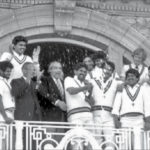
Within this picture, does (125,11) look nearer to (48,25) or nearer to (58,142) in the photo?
(48,25)

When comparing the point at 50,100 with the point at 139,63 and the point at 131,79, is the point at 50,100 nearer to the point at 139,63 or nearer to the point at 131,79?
the point at 131,79

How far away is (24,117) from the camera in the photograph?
15.5m

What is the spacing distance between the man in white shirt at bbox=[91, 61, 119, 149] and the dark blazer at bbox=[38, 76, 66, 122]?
0.56 metres

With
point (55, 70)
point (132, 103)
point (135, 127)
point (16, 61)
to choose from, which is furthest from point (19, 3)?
point (135, 127)

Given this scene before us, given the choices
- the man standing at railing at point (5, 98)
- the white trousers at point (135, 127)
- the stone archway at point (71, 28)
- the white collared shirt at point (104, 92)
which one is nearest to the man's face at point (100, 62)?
the white collared shirt at point (104, 92)

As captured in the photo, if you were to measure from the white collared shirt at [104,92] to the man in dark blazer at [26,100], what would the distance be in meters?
1.06

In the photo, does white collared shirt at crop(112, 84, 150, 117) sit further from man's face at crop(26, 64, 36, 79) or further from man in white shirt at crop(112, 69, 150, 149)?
man's face at crop(26, 64, 36, 79)

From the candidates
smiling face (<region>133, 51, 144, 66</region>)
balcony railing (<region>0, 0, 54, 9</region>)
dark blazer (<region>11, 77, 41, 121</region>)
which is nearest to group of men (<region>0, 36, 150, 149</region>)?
dark blazer (<region>11, 77, 41, 121</region>)

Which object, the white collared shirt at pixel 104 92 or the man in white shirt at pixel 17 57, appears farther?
the man in white shirt at pixel 17 57

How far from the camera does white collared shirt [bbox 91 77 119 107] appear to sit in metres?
16.0

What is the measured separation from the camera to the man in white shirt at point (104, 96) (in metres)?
15.9

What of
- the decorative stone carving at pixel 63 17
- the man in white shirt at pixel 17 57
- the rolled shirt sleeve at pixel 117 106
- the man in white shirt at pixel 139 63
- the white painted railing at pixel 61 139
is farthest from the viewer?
the decorative stone carving at pixel 63 17

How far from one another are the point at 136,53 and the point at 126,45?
225 cm

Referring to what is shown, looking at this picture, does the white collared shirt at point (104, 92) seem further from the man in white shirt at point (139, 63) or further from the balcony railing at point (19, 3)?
the balcony railing at point (19, 3)
